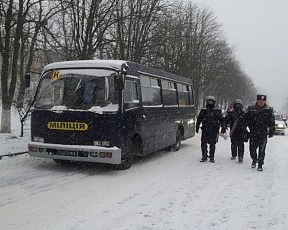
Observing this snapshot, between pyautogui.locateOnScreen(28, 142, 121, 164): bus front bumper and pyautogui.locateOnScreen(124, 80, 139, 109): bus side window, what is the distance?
126cm

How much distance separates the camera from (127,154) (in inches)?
420

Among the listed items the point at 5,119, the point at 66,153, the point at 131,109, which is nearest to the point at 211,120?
the point at 131,109

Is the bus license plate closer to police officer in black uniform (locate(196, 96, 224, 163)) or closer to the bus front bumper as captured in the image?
the bus front bumper

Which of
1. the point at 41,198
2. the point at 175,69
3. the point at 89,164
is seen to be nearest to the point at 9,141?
the point at 89,164

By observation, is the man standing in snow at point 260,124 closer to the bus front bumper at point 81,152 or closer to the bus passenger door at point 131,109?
the bus passenger door at point 131,109

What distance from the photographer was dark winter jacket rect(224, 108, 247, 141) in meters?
12.8

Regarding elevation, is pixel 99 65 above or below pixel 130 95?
above

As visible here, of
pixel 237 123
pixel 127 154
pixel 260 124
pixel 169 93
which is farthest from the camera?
pixel 169 93

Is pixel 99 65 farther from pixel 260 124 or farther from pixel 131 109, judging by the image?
pixel 260 124

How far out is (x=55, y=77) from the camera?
1077cm

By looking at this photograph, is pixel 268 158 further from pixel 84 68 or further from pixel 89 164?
pixel 84 68

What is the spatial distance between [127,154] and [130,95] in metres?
1.45

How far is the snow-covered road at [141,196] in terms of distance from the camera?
6.35m

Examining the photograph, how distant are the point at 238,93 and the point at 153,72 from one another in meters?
72.5
